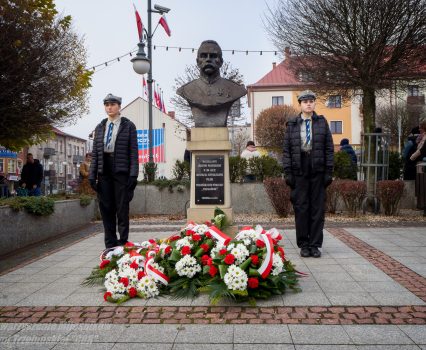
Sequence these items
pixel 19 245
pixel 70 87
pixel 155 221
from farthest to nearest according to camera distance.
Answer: pixel 70 87
pixel 155 221
pixel 19 245

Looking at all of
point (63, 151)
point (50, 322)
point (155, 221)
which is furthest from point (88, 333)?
point (63, 151)

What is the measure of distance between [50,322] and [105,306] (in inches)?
21.7

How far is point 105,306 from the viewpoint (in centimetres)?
396

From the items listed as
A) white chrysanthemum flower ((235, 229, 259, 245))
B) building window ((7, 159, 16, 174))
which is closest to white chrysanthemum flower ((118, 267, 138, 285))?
white chrysanthemum flower ((235, 229, 259, 245))

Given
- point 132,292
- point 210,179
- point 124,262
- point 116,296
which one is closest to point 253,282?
point 132,292

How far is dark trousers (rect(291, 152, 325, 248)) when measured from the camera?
5.77 meters

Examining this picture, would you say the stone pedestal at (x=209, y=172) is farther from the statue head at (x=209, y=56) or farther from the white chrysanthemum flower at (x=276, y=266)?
the white chrysanthemum flower at (x=276, y=266)

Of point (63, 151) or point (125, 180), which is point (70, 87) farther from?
point (63, 151)

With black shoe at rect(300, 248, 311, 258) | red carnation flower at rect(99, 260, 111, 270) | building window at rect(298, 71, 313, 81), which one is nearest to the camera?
red carnation flower at rect(99, 260, 111, 270)

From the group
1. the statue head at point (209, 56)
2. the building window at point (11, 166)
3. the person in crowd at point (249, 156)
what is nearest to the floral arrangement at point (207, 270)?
the statue head at point (209, 56)

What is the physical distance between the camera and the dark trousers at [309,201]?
577cm

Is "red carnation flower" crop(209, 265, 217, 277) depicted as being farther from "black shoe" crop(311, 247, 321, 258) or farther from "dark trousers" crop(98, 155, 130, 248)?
"black shoe" crop(311, 247, 321, 258)

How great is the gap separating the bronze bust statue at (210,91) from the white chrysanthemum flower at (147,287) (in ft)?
9.63

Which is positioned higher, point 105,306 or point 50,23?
point 50,23
